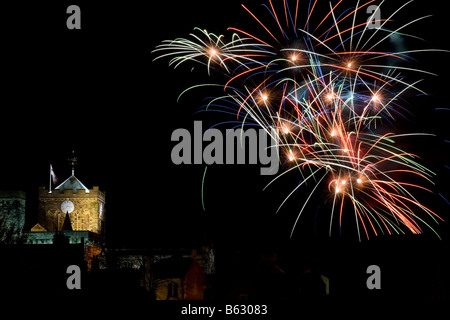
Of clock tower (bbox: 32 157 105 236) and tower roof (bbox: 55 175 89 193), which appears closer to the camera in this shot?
clock tower (bbox: 32 157 105 236)

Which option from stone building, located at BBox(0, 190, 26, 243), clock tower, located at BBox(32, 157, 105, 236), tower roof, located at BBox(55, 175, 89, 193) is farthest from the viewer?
tower roof, located at BBox(55, 175, 89, 193)

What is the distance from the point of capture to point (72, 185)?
68500 millimetres

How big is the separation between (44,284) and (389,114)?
17066 mm

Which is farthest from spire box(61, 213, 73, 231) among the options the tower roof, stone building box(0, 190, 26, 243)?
the tower roof

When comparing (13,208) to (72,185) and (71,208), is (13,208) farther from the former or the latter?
(72,185)

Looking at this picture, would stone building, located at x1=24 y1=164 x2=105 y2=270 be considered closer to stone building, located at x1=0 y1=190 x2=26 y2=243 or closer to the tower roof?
the tower roof

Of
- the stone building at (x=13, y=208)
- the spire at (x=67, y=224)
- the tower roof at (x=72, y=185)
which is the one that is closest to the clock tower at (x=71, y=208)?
the tower roof at (x=72, y=185)

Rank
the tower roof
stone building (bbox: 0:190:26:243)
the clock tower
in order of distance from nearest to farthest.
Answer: stone building (bbox: 0:190:26:243), the clock tower, the tower roof

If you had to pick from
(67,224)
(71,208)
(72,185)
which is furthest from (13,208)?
(72,185)

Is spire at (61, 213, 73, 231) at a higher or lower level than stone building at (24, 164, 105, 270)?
lower

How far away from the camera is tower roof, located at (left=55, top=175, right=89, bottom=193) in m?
67.5
